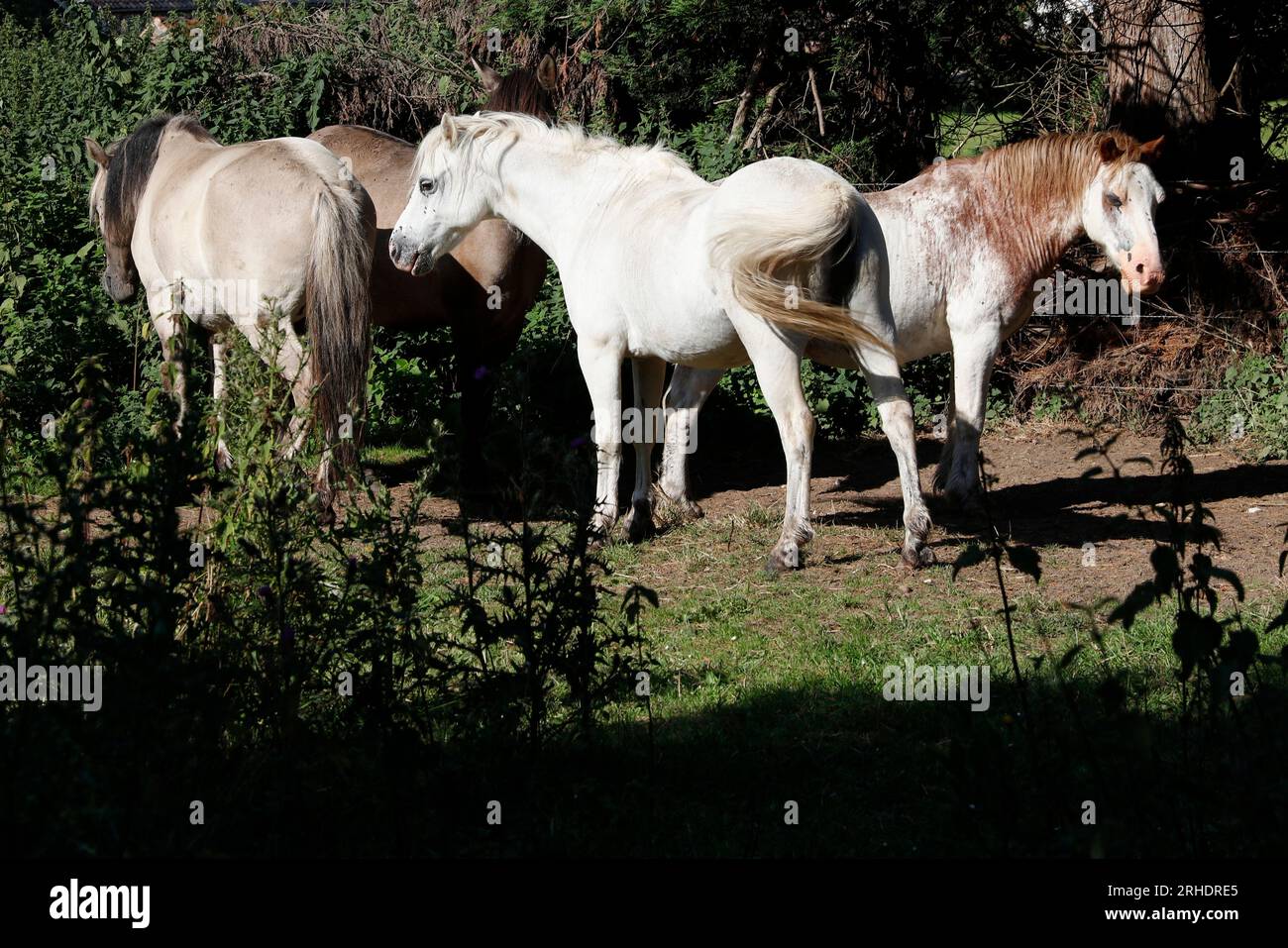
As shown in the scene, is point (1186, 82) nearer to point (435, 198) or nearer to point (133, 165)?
point (435, 198)

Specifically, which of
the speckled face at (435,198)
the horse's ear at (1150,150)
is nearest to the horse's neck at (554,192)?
the speckled face at (435,198)

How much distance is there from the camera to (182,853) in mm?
2699

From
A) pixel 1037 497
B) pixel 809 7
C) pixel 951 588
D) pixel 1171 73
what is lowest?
pixel 951 588

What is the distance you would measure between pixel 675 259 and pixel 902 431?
135 centimetres

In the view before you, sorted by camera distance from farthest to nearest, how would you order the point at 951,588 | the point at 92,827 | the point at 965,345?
the point at 965,345 < the point at 951,588 < the point at 92,827

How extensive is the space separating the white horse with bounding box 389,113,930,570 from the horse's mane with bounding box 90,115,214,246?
5.88 ft

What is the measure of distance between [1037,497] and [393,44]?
22.3ft

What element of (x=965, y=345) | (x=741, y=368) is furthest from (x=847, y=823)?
(x=741, y=368)

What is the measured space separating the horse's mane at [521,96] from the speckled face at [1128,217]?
327cm

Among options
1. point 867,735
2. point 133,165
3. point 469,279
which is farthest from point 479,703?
point 133,165

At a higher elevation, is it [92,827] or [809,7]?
[809,7]

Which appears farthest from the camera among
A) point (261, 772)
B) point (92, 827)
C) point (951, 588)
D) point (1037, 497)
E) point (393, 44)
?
point (393, 44)

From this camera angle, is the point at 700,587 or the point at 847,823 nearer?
the point at 847,823

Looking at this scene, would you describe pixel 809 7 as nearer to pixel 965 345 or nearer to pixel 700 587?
pixel 965 345
